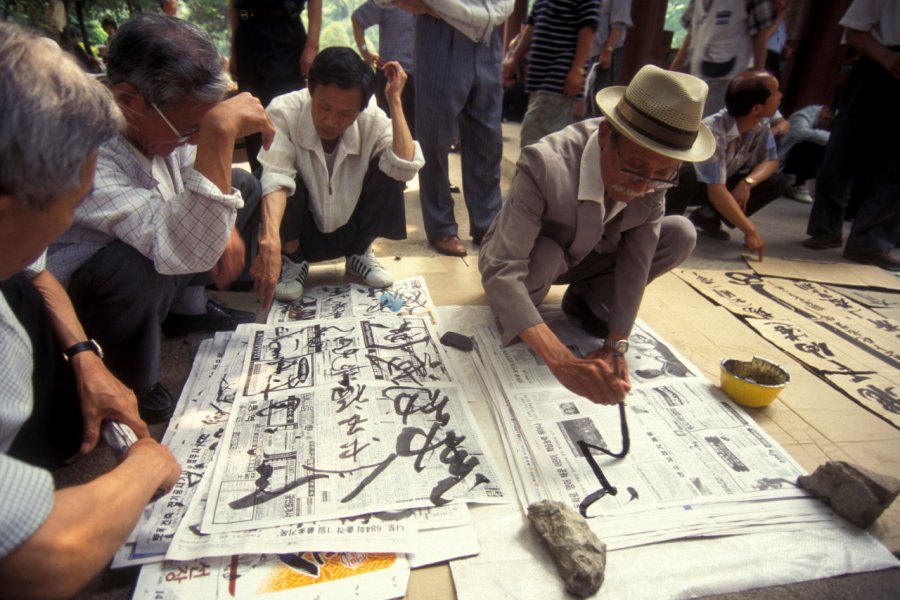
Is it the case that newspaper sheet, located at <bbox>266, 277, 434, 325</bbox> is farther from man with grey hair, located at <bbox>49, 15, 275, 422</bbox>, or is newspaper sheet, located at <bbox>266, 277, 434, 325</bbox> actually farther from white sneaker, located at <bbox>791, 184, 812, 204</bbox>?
white sneaker, located at <bbox>791, 184, 812, 204</bbox>

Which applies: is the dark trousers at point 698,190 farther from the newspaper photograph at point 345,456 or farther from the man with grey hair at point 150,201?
the man with grey hair at point 150,201

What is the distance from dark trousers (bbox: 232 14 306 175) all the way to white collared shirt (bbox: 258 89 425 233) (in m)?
0.64

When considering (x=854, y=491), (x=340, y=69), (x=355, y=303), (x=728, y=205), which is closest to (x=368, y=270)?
(x=355, y=303)

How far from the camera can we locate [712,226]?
288 cm

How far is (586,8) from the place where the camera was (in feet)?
8.08

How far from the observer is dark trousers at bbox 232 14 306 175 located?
2242 mm

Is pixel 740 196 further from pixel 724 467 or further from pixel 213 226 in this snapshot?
pixel 213 226

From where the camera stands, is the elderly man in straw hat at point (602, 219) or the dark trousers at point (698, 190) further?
the dark trousers at point (698, 190)

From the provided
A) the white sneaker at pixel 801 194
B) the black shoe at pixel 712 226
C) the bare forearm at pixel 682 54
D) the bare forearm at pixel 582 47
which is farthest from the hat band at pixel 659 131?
the white sneaker at pixel 801 194

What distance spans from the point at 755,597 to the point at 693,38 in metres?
2.82

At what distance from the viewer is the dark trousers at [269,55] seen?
2.24 metres

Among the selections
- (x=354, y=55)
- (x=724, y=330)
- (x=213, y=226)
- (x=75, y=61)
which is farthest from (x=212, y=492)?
(x=724, y=330)

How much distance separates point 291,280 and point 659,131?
4.16 ft

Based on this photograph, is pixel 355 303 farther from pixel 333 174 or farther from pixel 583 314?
pixel 583 314
